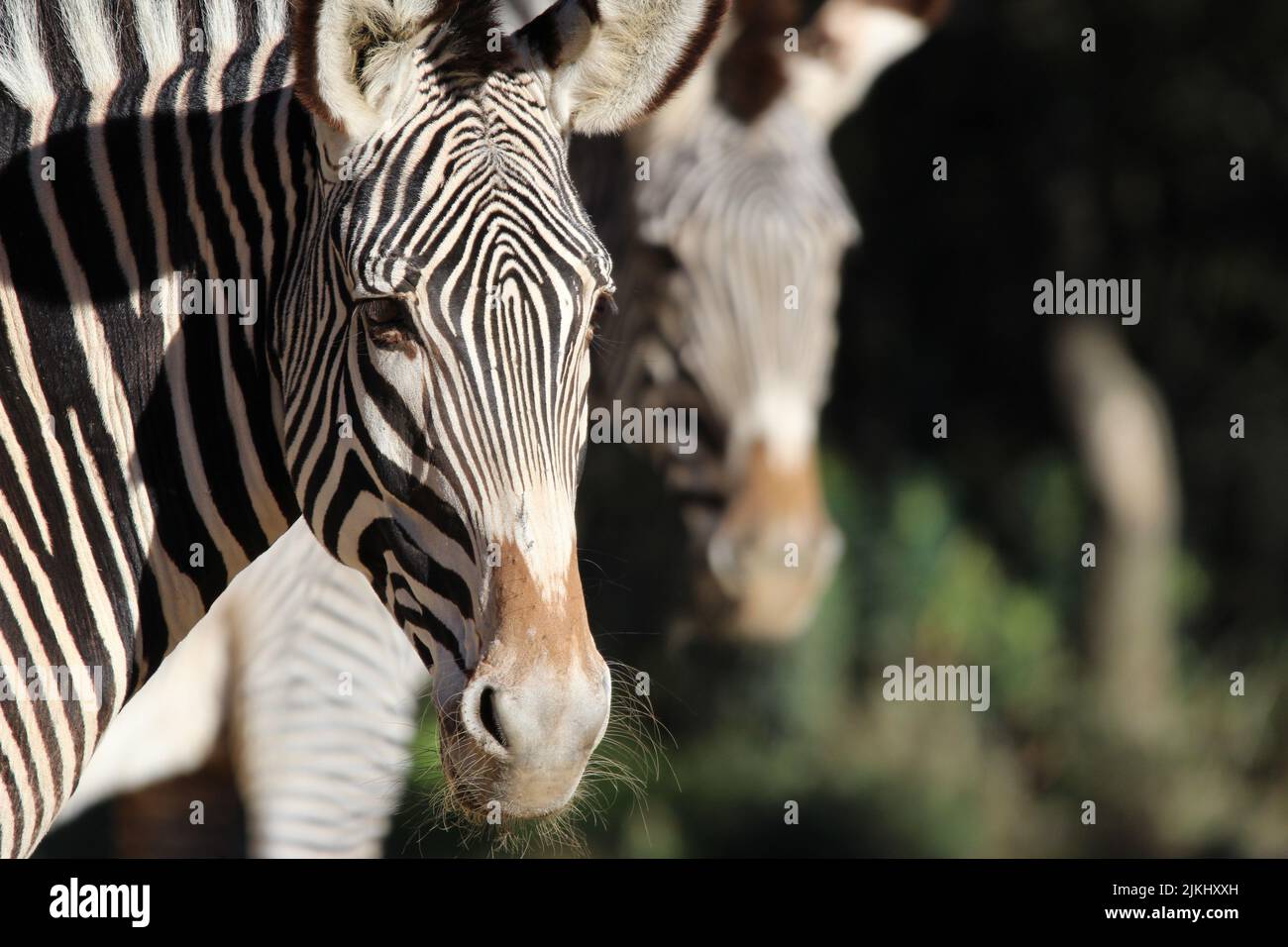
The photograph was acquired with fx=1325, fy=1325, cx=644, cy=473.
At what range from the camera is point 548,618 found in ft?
7.43

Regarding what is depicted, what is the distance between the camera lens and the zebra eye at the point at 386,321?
2.35 meters

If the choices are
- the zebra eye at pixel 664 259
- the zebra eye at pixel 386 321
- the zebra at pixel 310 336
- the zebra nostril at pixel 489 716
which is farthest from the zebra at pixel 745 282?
the zebra nostril at pixel 489 716

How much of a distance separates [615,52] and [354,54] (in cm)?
57

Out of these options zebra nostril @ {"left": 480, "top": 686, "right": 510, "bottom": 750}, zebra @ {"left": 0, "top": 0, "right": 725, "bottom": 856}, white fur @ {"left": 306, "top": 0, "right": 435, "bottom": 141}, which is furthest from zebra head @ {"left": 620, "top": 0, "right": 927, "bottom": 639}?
zebra nostril @ {"left": 480, "top": 686, "right": 510, "bottom": 750}

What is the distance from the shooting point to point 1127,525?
357 inches

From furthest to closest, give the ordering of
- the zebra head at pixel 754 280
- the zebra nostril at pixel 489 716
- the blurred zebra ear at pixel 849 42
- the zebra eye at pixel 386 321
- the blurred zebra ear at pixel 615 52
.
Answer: the blurred zebra ear at pixel 849 42 → the zebra head at pixel 754 280 → the blurred zebra ear at pixel 615 52 → the zebra eye at pixel 386 321 → the zebra nostril at pixel 489 716

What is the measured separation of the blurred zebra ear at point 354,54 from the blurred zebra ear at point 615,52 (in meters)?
0.27

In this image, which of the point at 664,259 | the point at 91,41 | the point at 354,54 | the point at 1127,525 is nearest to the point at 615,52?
the point at 354,54

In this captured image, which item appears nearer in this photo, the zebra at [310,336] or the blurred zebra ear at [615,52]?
the zebra at [310,336]

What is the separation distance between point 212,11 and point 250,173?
423mm

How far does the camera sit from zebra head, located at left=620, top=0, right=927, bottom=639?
238 inches

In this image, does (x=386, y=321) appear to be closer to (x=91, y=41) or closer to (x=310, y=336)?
(x=310, y=336)

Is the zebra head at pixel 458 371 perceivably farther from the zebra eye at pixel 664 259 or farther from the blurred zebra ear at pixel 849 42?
the blurred zebra ear at pixel 849 42

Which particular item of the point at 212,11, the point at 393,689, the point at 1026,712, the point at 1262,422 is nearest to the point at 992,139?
the point at 1262,422
